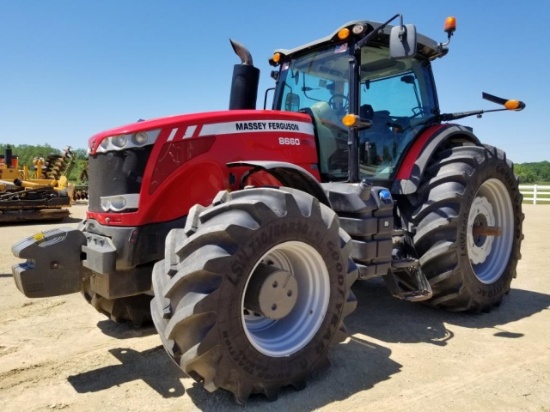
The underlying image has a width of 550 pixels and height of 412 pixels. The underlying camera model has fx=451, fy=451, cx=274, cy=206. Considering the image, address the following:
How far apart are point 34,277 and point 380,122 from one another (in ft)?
11.2

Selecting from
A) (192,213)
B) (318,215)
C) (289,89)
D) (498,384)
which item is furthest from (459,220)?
(192,213)

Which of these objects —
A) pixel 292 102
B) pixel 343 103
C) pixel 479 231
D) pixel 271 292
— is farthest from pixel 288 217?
pixel 479 231

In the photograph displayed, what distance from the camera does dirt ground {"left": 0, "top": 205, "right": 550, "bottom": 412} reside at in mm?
2635

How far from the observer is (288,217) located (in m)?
2.71

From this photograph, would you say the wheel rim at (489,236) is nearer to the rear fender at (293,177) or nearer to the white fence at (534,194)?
the rear fender at (293,177)

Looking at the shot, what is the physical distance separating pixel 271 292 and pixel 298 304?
327mm

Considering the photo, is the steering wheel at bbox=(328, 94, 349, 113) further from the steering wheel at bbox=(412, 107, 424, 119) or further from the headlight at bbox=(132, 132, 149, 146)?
the headlight at bbox=(132, 132, 149, 146)

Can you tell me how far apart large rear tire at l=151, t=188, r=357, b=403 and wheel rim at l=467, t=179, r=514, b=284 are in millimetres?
2200

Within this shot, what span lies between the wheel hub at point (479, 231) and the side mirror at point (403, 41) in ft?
5.91

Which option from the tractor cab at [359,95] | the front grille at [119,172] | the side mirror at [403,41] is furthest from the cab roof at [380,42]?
the front grille at [119,172]

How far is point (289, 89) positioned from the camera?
472cm

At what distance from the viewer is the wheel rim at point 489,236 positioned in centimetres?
464

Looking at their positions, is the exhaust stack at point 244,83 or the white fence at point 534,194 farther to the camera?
the white fence at point 534,194

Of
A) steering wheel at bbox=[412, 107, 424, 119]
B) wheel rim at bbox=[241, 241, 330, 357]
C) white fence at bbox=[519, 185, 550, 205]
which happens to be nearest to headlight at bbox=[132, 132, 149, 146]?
wheel rim at bbox=[241, 241, 330, 357]
